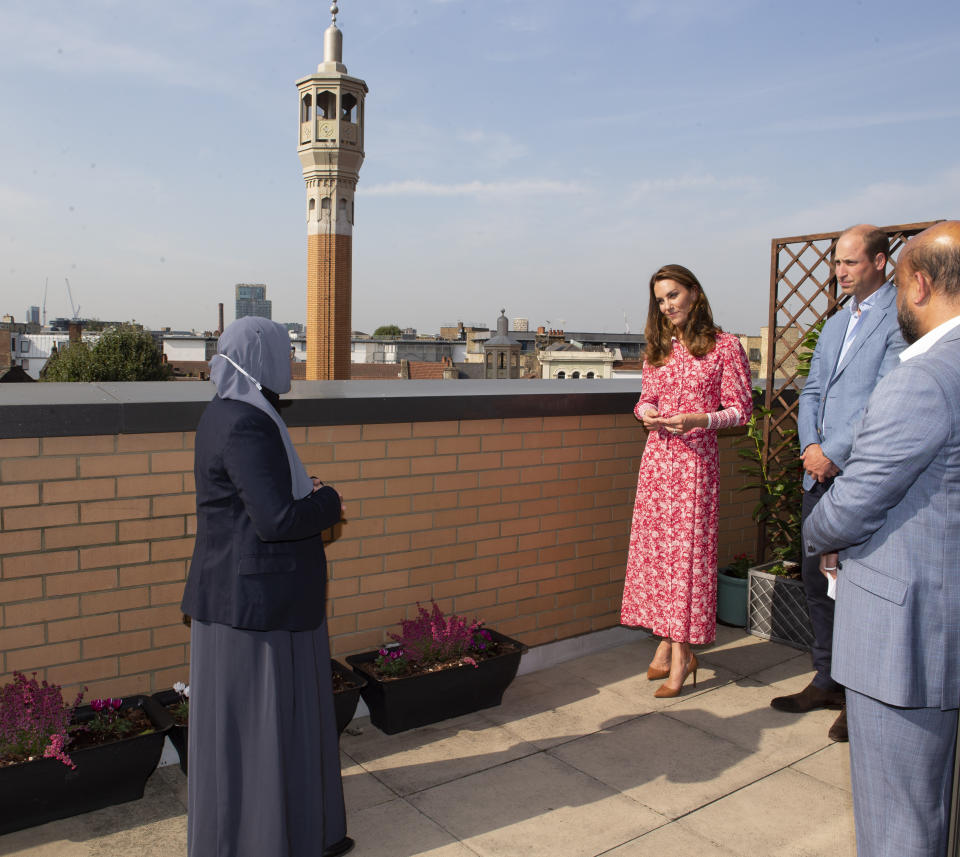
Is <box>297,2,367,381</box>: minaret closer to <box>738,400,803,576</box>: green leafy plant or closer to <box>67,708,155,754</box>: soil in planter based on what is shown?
<box>738,400,803,576</box>: green leafy plant

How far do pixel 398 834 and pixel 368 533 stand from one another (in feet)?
4.56

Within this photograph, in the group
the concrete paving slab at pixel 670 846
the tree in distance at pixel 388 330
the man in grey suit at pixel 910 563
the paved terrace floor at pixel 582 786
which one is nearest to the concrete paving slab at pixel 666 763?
the paved terrace floor at pixel 582 786

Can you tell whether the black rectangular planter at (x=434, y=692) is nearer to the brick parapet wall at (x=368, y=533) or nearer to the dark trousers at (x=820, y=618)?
the brick parapet wall at (x=368, y=533)

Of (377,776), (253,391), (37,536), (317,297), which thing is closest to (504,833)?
(377,776)

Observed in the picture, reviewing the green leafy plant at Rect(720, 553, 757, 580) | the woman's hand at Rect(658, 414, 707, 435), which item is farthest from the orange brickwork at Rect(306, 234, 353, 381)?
the woman's hand at Rect(658, 414, 707, 435)

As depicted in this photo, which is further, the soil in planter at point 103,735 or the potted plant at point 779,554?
the potted plant at point 779,554

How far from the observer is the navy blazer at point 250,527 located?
229 centimetres

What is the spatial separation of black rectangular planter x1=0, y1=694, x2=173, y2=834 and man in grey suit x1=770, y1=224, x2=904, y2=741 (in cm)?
286

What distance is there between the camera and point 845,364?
12.2 feet

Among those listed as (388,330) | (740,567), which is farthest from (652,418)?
(388,330)

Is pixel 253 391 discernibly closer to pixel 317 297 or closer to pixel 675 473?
pixel 675 473

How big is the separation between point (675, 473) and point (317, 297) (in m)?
47.1

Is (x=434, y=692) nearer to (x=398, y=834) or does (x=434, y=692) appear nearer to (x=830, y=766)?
(x=398, y=834)

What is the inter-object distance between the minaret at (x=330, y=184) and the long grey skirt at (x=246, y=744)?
1886 inches
